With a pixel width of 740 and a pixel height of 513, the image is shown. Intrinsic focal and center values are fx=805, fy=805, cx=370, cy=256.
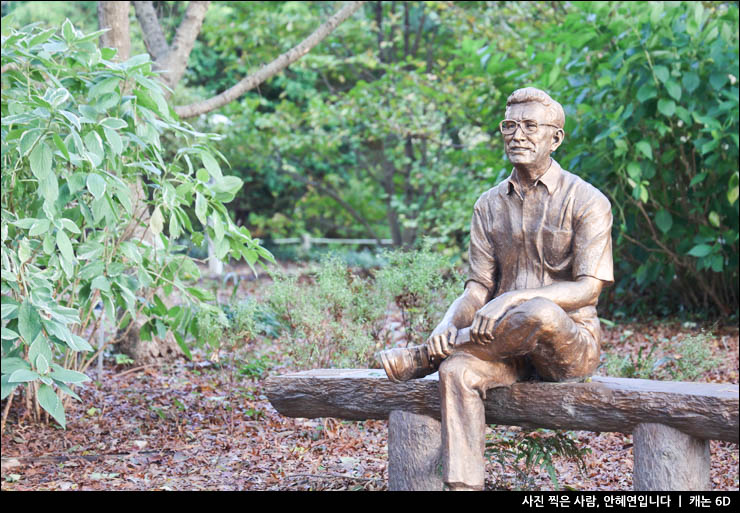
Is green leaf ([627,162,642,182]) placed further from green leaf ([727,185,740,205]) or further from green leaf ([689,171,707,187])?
green leaf ([727,185,740,205])

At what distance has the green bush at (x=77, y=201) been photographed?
3945 mm

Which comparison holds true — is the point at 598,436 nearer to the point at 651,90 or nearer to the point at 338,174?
the point at 651,90

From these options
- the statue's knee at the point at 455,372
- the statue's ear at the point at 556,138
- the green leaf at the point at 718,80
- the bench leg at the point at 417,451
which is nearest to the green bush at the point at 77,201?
the bench leg at the point at 417,451

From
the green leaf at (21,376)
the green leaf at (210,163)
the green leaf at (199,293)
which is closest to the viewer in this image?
the green leaf at (21,376)

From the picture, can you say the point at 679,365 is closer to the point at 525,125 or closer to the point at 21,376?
the point at 525,125

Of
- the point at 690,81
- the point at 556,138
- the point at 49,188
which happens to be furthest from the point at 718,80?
the point at 49,188

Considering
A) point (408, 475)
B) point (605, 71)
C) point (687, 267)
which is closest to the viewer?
point (408, 475)

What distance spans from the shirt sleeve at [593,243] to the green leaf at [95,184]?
2.27 m

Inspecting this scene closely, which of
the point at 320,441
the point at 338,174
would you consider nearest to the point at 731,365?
the point at 320,441

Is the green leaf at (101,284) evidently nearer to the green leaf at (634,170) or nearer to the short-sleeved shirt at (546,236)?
the short-sleeved shirt at (546,236)

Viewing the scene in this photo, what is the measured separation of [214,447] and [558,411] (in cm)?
241

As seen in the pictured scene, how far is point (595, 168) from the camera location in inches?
267

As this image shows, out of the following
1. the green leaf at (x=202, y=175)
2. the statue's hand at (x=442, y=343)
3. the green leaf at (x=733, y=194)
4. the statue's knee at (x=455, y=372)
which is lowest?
the statue's knee at (x=455, y=372)

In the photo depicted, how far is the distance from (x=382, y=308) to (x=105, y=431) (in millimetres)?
1994
